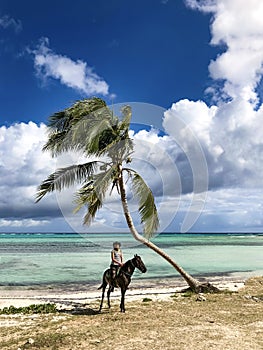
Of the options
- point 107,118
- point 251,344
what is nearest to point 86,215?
point 107,118

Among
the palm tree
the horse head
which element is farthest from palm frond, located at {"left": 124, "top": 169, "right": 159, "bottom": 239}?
the horse head

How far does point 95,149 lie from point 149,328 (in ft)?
Result: 21.2

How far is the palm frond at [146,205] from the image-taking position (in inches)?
563

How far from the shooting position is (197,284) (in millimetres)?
15656

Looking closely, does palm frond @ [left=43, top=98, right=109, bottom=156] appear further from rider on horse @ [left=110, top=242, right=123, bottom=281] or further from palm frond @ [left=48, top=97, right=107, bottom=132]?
rider on horse @ [left=110, top=242, right=123, bottom=281]

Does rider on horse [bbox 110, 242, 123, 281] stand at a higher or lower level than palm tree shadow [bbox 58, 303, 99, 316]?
higher

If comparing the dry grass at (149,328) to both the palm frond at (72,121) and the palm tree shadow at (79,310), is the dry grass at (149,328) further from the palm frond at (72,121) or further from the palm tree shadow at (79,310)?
the palm frond at (72,121)

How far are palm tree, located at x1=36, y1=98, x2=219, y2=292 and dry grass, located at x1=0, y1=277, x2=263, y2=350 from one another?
347cm

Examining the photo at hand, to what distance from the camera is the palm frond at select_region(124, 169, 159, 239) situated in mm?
14289

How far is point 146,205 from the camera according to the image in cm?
1441

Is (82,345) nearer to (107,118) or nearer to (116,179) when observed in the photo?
(116,179)

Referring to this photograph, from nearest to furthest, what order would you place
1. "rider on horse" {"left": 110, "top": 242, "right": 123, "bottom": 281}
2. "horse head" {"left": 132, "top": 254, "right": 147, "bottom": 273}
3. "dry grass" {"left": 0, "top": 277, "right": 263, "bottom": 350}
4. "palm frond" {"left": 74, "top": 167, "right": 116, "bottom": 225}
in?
"dry grass" {"left": 0, "top": 277, "right": 263, "bottom": 350}, "horse head" {"left": 132, "top": 254, "right": 147, "bottom": 273}, "rider on horse" {"left": 110, "top": 242, "right": 123, "bottom": 281}, "palm frond" {"left": 74, "top": 167, "right": 116, "bottom": 225}

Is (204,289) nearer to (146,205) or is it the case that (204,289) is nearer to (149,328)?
(146,205)

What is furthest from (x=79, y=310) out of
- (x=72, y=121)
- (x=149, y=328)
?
(x=72, y=121)
